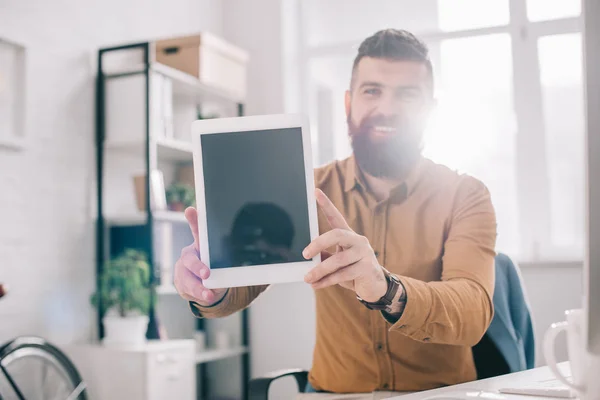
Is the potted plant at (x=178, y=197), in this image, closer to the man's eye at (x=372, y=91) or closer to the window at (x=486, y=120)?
the window at (x=486, y=120)

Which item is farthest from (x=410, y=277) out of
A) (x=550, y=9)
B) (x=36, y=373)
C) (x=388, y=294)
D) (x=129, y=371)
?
(x=550, y=9)

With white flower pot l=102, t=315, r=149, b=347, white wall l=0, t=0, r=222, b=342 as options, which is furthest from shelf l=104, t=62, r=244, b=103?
white flower pot l=102, t=315, r=149, b=347

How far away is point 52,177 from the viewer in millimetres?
2592

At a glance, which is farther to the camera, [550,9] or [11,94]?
[550,9]

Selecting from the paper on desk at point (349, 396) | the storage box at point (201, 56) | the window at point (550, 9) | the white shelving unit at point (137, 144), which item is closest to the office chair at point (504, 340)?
the paper on desk at point (349, 396)

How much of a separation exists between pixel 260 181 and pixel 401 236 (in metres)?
0.46

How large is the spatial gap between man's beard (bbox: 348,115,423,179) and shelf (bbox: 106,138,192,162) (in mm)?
1468

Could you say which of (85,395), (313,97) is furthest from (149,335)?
(313,97)

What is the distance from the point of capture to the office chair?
1.44 m

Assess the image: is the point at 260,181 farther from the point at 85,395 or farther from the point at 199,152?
the point at 85,395

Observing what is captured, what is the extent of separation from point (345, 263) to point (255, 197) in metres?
0.23

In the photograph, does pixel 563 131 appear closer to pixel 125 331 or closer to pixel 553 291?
pixel 553 291

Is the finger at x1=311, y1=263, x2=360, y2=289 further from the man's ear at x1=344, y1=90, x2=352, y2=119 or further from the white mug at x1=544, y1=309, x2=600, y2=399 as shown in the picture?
the man's ear at x1=344, y1=90, x2=352, y2=119

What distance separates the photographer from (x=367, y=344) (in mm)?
1427
